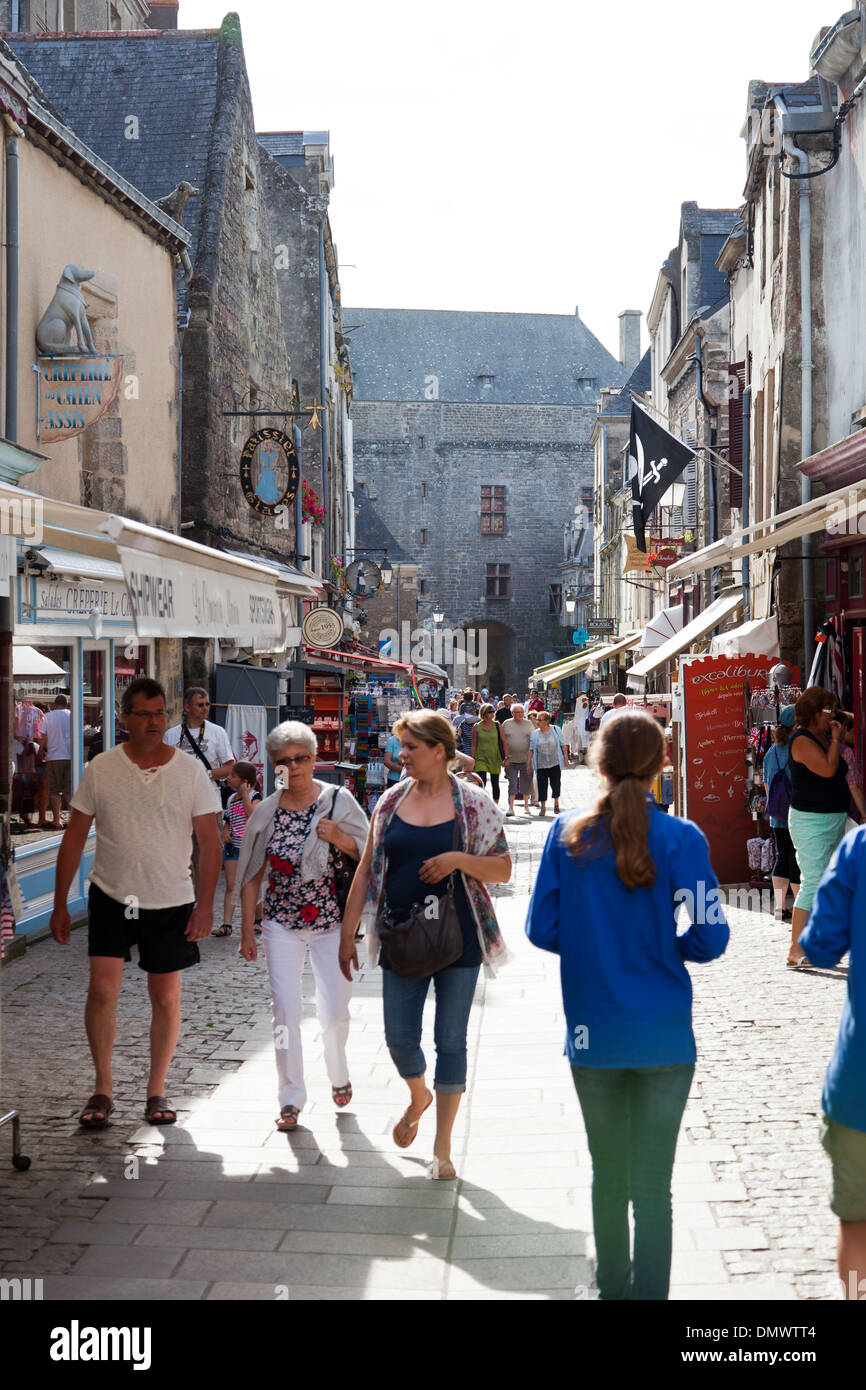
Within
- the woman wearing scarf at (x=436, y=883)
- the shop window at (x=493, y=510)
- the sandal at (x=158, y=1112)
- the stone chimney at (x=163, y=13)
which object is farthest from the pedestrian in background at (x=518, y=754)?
the shop window at (x=493, y=510)

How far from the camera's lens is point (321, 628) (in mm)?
18703

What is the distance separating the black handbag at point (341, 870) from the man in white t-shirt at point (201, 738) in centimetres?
376

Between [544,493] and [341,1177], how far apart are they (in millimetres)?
60500

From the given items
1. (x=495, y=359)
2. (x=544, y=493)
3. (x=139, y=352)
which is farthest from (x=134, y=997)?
(x=495, y=359)

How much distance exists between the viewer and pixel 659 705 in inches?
679

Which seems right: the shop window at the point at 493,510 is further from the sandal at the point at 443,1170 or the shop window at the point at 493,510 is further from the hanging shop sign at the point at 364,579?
the sandal at the point at 443,1170

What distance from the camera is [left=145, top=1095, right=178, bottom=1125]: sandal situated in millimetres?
5367

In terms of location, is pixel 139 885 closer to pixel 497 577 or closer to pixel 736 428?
pixel 736 428

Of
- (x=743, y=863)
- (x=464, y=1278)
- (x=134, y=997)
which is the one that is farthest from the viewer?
(x=743, y=863)

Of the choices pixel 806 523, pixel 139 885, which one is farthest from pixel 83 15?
pixel 139 885

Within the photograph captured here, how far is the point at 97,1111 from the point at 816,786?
450 cm

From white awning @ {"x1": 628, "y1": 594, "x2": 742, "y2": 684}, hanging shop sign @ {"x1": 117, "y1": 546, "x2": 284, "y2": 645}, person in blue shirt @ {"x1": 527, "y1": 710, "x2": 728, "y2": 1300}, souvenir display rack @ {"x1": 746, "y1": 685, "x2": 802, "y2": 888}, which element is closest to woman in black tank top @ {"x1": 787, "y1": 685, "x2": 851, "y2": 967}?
souvenir display rack @ {"x1": 746, "y1": 685, "x2": 802, "y2": 888}

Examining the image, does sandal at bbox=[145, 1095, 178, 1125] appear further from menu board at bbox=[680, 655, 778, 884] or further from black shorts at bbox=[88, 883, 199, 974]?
menu board at bbox=[680, 655, 778, 884]
